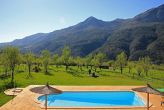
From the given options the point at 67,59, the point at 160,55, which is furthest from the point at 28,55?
the point at 160,55

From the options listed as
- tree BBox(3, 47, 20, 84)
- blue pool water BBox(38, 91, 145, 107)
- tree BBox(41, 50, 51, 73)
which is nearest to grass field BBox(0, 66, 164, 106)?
tree BBox(3, 47, 20, 84)

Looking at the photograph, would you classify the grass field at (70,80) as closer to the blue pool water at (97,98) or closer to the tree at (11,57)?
the tree at (11,57)

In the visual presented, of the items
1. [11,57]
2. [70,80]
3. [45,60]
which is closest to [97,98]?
[70,80]

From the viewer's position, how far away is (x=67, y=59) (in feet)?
237

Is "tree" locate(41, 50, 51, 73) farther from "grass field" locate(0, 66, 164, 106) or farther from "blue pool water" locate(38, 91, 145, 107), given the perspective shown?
"blue pool water" locate(38, 91, 145, 107)

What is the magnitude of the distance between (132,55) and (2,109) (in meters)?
140

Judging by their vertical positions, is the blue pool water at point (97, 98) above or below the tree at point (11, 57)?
below

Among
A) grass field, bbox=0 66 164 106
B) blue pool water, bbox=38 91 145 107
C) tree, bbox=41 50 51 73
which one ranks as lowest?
blue pool water, bbox=38 91 145 107

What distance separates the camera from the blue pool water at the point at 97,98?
91.8 feet

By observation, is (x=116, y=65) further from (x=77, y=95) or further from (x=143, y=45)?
(x=143, y=45)

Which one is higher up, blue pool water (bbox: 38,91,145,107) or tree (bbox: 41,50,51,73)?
tree (bbox: 41,50,51,73)

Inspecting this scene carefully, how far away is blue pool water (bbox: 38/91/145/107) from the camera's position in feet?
91.8

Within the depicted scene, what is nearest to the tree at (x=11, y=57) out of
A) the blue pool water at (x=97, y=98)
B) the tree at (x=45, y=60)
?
the blue pool water at (x=97, y=98)

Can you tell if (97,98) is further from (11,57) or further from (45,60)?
(45,60)
